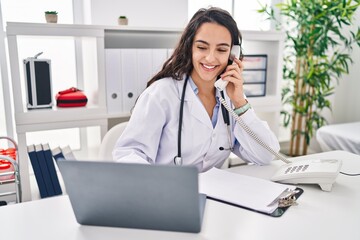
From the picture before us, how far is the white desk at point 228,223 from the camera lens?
0.77 metres

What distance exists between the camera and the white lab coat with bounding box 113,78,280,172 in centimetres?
127

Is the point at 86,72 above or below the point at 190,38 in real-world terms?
below

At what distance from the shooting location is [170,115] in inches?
51.9

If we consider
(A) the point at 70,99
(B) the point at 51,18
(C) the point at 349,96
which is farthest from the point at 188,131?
(C) the point at 349,96

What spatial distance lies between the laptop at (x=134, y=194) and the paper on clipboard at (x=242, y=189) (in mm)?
204

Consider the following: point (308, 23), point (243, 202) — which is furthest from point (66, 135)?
point (308, 23)

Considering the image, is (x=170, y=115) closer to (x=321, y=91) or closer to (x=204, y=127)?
(x=204, y=127)

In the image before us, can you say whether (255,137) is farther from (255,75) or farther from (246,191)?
(255,75)

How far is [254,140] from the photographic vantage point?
4.20ft

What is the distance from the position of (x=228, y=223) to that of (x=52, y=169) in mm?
1266

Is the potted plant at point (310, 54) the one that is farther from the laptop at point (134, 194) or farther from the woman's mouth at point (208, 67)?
the laptop at point (134, 194)

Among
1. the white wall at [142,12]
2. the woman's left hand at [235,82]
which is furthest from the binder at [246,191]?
the white wall at [142,12]

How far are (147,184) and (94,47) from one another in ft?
4.32

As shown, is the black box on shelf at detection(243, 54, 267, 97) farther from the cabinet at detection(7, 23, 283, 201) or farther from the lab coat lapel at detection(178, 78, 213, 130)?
the lab coat lapel at detection(178, 78, 213, 130)
